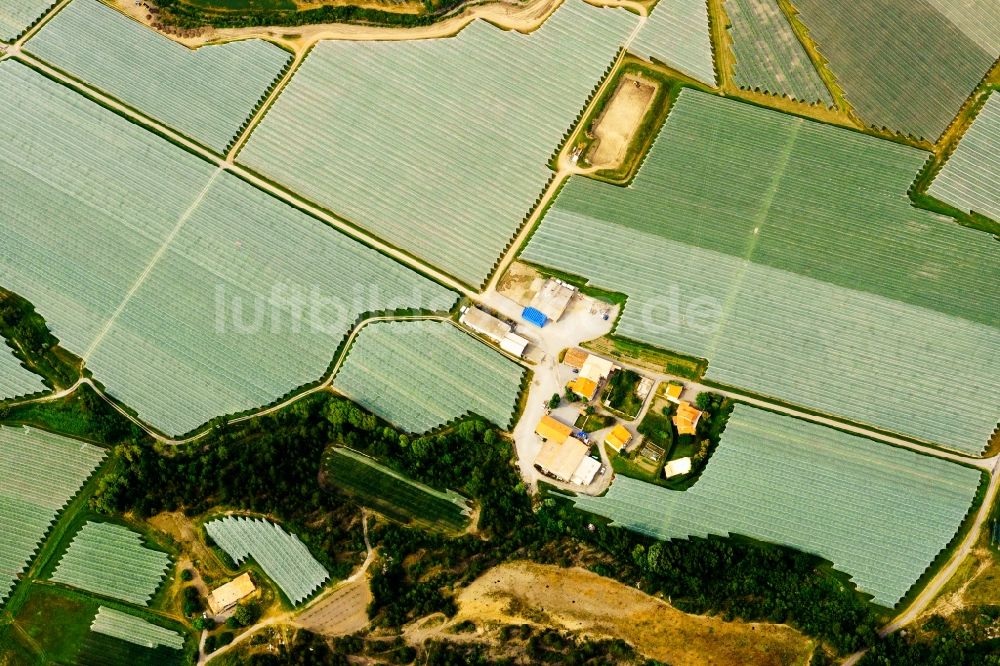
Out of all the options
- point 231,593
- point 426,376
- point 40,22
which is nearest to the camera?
point 231,593

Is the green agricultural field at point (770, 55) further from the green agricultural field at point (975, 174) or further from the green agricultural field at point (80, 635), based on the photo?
the green agricultural field at point (80, 635)

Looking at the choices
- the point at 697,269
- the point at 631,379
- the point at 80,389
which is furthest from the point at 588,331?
the point at 80,389

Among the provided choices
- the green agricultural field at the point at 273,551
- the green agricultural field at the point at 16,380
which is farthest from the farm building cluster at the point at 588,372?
the green agricultural field at the point at 16,380

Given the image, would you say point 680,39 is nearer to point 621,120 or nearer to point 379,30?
point 621,120

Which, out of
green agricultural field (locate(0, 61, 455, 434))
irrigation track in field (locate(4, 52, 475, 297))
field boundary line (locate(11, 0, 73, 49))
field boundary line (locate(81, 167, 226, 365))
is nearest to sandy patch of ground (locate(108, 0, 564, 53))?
irrigation track in field (locate(4, 52, 475, 297))

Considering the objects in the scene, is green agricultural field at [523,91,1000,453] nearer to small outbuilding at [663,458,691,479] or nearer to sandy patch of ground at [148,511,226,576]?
small outbuilding at [663,458,691,479]

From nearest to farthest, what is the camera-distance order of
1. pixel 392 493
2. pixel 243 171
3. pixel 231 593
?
pixel 231 593
pixel 392 493
pixel 243 171

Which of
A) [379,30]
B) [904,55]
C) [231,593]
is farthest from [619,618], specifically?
[379,30]
